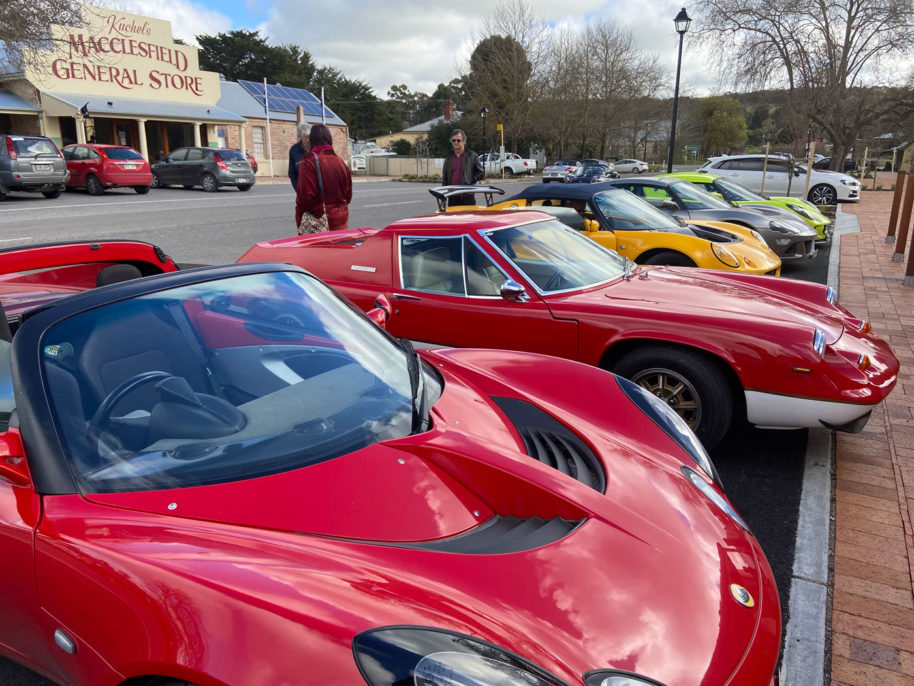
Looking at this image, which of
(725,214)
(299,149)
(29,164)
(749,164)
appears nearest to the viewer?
(299,149)

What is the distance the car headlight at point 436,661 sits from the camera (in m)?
1.21

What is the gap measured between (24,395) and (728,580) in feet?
6.27

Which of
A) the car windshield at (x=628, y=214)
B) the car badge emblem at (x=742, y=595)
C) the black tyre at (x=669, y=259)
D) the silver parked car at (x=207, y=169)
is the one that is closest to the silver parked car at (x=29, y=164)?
the silver parked car at (x=207, y=169)

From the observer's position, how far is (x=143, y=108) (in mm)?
28312

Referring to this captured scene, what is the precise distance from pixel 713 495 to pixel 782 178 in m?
19.0

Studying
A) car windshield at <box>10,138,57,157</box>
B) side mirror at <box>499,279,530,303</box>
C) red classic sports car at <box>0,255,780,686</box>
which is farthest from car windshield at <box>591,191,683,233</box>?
car windshield at <box>10,138,57,157</box>

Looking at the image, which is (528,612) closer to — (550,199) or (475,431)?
(475,431)

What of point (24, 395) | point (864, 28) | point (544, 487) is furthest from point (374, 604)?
point (864, 28)

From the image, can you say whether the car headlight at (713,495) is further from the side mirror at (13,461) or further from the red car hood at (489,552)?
the side mirror at (13,461)

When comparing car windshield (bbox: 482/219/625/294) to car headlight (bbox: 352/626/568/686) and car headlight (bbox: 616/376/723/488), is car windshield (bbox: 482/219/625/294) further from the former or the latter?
car headlight (bbox: 352/626/568/686)

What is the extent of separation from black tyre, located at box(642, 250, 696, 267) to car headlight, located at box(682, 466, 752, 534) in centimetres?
467

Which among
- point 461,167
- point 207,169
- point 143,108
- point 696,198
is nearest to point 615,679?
point 461,167

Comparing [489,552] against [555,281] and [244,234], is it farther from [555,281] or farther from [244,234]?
[244,234]

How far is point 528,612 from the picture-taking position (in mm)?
1356
